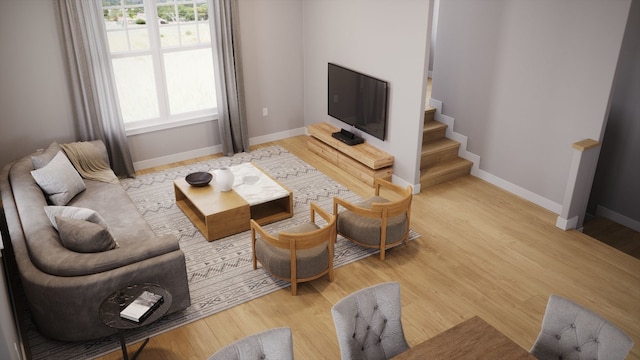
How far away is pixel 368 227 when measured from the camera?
491 cm

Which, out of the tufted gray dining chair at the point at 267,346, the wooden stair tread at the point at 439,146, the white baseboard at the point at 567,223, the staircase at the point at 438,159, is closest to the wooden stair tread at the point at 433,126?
the staircase at the point at 438,159

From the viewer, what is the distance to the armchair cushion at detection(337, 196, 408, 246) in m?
4.93

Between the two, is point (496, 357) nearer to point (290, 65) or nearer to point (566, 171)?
point (566, 171)

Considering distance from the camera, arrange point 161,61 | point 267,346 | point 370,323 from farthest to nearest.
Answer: point 161,61
point 370,323
point 267,346

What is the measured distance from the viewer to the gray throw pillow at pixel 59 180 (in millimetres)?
5059

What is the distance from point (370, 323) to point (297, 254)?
147cm

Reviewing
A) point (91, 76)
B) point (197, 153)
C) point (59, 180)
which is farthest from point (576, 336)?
point (91, 76)

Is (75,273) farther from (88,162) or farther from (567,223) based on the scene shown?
(567,223)

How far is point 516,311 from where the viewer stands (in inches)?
172

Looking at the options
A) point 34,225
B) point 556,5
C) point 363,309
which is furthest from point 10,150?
point 556,5

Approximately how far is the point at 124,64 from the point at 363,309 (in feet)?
15.9

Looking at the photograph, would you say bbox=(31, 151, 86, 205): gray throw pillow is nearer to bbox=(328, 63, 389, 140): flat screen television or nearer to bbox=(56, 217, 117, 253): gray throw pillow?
bbox=(56, 217, 117, 253): gray throw pillow

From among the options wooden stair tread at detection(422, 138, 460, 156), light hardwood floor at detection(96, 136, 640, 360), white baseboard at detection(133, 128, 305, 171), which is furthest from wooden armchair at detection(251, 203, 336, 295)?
white baseboard at detection(133, 128, 305, 171)

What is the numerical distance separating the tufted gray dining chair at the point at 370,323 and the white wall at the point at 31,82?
4.73m
